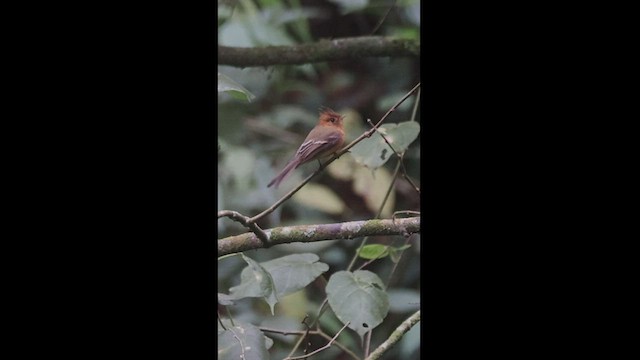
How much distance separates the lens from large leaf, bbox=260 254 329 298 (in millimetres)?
1340

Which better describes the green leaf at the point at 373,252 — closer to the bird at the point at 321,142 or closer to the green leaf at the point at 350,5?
the bird at the point at 321,142

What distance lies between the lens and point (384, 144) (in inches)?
54.7

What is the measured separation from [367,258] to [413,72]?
35 centimetres

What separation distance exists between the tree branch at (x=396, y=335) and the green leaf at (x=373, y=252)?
112 mm

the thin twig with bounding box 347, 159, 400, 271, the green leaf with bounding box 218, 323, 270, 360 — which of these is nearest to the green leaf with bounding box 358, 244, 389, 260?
the thin twig with bounding box 347, 159, 400, 271

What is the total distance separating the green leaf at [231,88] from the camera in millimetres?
1326

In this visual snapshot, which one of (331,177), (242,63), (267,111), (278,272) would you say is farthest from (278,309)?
(242,63)

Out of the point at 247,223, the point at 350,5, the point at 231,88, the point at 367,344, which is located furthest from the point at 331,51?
the point at 367,344

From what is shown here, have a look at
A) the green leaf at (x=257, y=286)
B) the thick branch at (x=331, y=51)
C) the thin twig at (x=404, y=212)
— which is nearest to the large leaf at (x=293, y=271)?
the green leaf at (x=257, y=286)

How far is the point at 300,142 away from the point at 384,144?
17 cm
